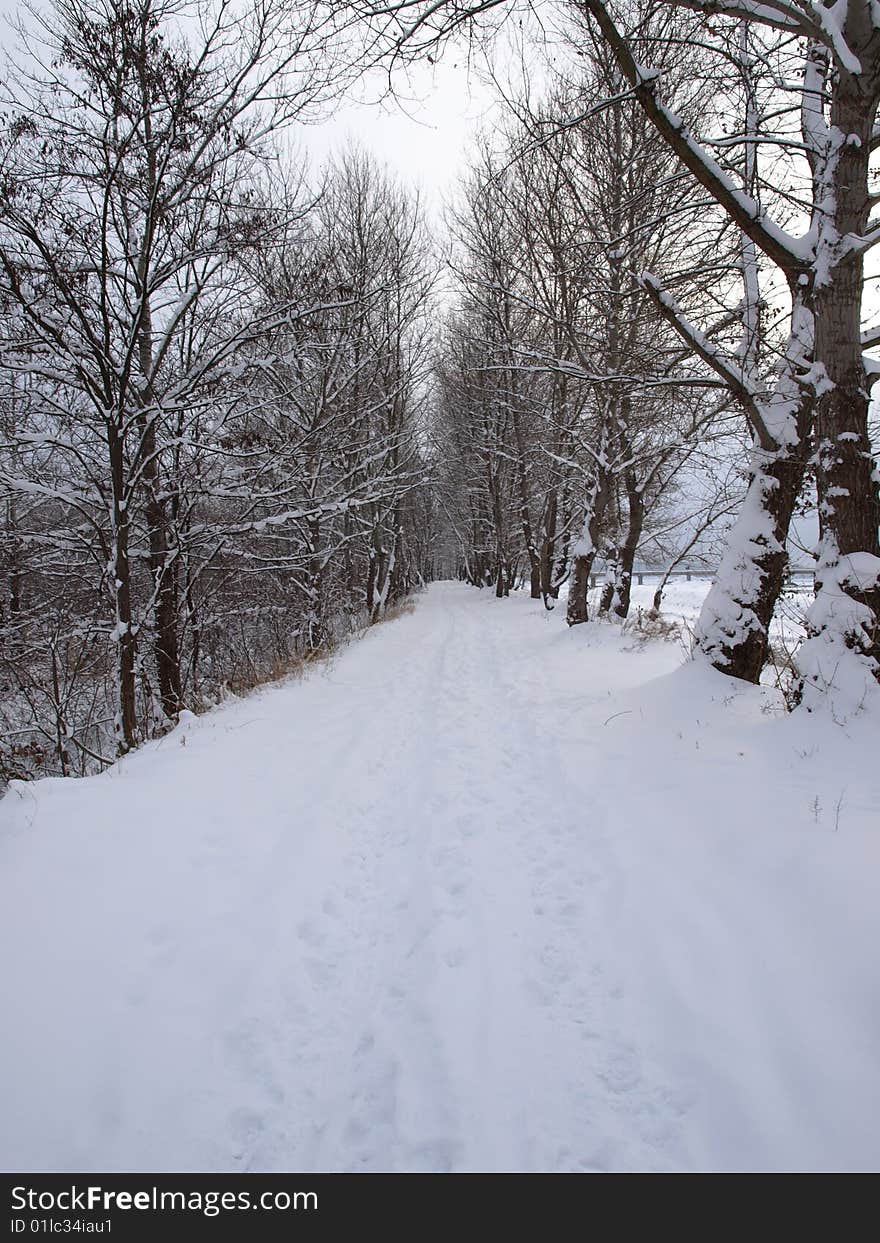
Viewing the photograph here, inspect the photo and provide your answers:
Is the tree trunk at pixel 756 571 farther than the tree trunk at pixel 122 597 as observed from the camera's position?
Yes

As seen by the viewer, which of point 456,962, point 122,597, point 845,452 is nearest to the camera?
point 456,962

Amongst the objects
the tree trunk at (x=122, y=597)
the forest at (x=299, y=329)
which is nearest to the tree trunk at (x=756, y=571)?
the forest at (x=299, y=329)

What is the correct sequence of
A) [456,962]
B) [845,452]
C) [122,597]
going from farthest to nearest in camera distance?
[122,597]
[845,452]
[456,962]

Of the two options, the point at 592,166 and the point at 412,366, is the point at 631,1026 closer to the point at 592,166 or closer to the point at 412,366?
the point at 592,166

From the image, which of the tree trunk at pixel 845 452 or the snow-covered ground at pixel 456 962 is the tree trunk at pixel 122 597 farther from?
the tree trunk at pixel 845 452

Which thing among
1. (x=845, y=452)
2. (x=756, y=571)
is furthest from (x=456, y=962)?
(x=756, y=571)

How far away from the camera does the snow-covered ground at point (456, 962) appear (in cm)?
164

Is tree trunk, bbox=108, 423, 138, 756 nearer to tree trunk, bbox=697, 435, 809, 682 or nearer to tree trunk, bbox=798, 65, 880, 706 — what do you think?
tree trunk, bbox=697, 435, 809, 682

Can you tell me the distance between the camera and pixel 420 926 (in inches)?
102

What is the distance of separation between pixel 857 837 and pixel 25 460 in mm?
8104

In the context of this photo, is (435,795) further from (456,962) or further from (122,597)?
(122,597)

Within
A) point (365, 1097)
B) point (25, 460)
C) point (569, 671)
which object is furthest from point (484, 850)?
point (25, 460)

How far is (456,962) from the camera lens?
2357mm

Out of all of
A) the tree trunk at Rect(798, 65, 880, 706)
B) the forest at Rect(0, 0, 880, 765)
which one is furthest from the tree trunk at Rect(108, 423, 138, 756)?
the tree trunk at Rect(798, 65, 880, 706)
